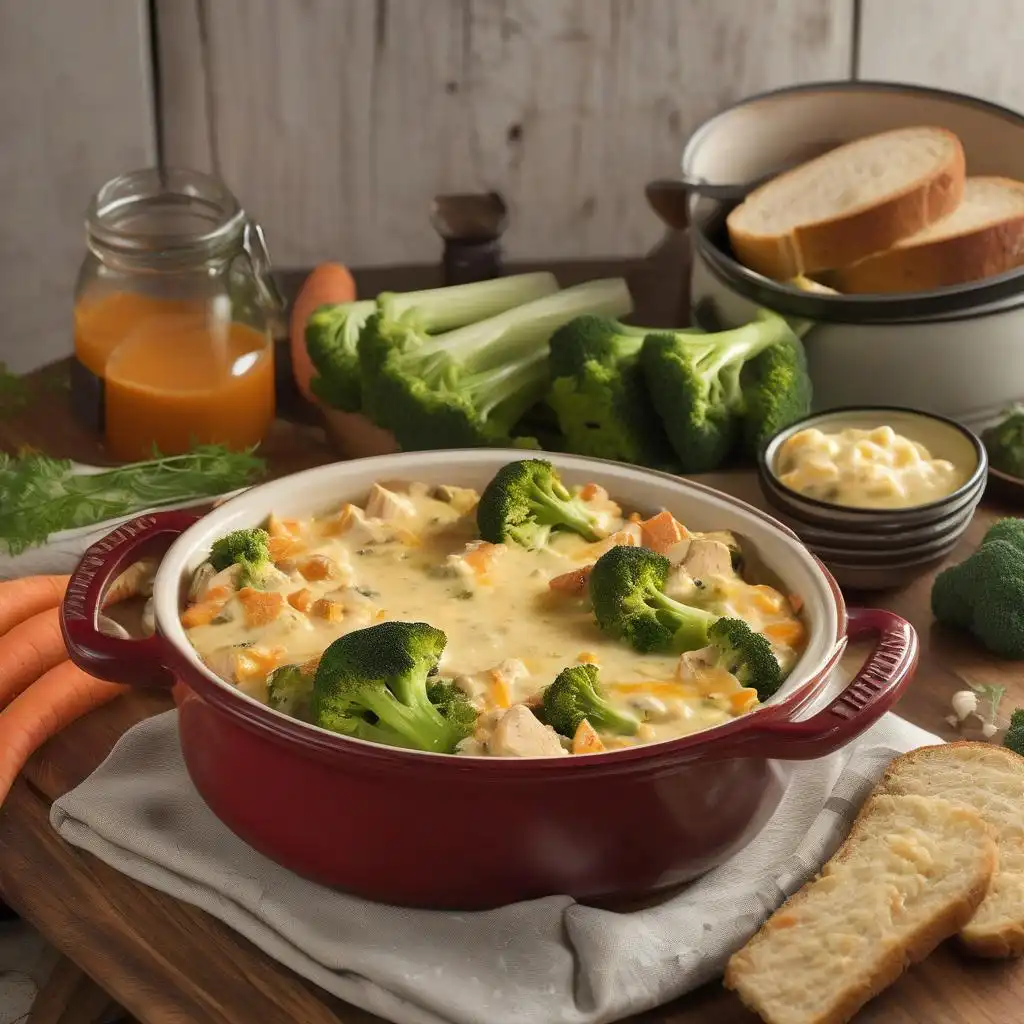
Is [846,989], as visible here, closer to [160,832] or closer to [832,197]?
[160,832]

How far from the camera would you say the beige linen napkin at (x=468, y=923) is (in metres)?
1.84

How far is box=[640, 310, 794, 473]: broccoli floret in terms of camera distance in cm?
290

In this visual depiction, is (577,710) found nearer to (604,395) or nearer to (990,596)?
(990,596)

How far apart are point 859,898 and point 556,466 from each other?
32.2 inches

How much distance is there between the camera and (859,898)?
193 centimetres

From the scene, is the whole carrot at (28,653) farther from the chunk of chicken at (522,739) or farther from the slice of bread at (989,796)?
the slice of bread at (989,796)

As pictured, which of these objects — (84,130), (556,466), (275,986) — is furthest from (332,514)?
(84,130)

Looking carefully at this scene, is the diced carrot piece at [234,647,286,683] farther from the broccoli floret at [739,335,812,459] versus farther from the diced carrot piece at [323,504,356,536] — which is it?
the broccoli floret at [739,335,812,459]

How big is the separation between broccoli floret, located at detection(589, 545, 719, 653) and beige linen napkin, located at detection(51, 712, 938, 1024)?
0.70 ft

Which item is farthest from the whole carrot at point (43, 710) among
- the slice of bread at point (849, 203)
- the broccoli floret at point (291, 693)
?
the slice of bread at point (849, 203)

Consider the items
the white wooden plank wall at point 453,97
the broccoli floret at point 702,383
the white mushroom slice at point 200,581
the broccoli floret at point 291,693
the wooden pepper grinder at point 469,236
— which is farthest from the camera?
the white wooden plank wall at point 453,97

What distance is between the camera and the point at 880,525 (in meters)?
2.61

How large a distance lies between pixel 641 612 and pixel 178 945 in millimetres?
703

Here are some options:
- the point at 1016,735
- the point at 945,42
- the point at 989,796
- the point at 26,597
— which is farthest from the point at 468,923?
the point at 945,42
